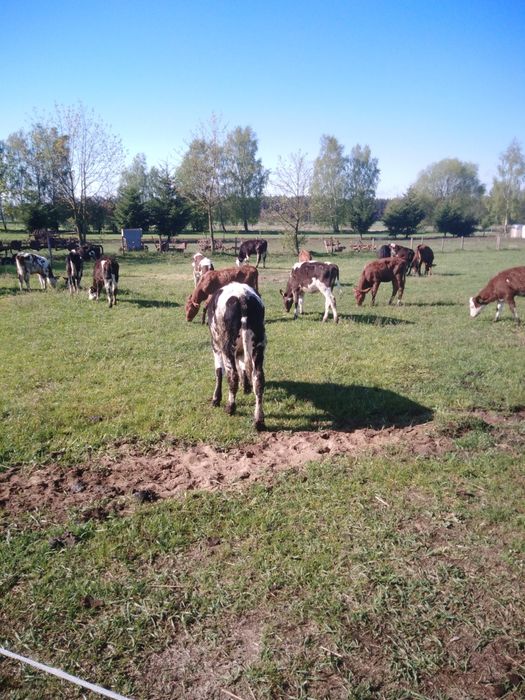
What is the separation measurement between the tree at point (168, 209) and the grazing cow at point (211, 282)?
3401 centimetres

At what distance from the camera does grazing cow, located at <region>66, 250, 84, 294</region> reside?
685 inches

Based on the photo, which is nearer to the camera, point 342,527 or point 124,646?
point 124,646

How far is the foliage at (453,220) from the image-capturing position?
57.5 metres

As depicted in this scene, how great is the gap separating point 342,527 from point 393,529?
0.46 m

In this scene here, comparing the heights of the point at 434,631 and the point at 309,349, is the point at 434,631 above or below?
below

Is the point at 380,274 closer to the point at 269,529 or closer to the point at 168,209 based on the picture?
the point at 269,529

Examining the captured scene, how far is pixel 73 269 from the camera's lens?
17703mm

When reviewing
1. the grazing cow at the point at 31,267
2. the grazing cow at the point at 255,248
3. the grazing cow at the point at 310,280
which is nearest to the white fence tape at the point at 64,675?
the grazing cow at the point at 310,280

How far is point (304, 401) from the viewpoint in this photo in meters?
7.10

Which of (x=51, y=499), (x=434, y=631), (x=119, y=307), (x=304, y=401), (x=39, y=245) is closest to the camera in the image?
(x=434, y=631)

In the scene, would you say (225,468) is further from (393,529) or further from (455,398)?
(455,398)

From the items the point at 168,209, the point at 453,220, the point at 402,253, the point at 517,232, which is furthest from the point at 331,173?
the point at 402,253

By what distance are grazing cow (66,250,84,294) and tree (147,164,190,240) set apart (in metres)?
28.5

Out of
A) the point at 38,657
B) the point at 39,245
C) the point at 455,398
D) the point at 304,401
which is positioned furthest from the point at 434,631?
the point at 39,245
